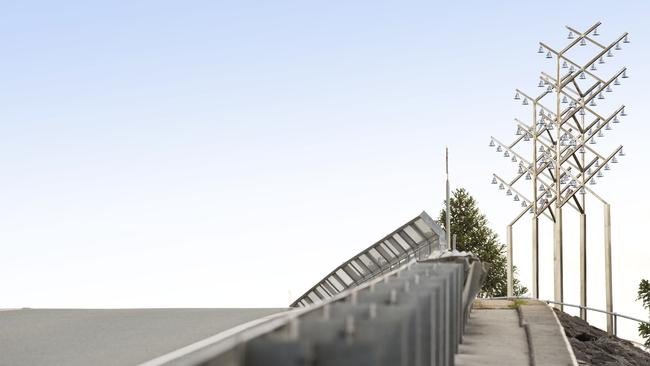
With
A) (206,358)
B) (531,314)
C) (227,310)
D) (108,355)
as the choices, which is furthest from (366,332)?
(227,310)

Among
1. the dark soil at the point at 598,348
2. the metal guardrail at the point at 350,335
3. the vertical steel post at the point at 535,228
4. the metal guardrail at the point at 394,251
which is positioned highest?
the vertical steel post at the point at 535,228

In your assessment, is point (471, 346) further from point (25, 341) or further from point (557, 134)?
point (557, 134)

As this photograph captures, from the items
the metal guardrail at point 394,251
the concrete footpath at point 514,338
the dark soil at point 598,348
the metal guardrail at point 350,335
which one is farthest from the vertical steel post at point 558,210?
the metal guardrail at point 350,335

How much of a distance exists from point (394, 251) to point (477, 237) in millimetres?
57235

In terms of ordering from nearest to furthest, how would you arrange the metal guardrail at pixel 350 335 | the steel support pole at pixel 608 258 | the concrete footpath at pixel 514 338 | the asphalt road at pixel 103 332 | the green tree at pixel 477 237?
the metal guardrail at pixel 350 335, the concrete footpath at pixel 514 338, the asphalt road at pixel 103 332, the steel support pole at pixel 608 258, the green tree at pixel 477 237

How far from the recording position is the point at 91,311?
25.3 meters

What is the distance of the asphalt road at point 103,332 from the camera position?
16.6 metres

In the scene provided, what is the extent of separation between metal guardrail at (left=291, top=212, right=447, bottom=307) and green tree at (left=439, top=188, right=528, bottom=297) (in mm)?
53109

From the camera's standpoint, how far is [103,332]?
20.2 m

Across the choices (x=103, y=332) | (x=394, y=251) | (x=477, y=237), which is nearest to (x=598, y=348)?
(x=103, y=332)

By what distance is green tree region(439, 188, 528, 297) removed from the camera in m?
93.4

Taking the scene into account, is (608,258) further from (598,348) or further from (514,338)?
(514,338)

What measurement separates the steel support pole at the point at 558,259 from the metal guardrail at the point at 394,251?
11.1 m

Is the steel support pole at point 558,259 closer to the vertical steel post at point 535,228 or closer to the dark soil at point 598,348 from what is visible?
the vertical steel post at point 535,228
